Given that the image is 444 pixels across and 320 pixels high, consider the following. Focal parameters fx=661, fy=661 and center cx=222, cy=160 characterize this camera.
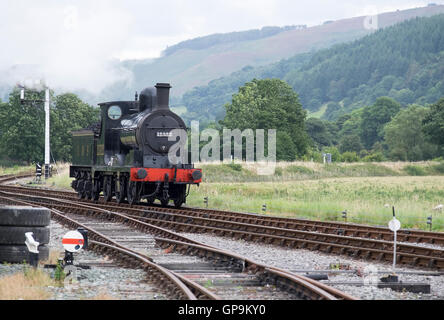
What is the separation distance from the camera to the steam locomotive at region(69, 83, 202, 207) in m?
24.3

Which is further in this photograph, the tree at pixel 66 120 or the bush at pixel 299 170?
the tree at pixel 66 120

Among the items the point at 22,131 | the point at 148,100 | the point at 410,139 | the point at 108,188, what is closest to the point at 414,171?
the point at 410,139

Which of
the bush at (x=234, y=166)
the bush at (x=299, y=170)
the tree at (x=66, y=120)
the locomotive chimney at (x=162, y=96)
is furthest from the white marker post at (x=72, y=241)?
the tree at (x=66, y=120)

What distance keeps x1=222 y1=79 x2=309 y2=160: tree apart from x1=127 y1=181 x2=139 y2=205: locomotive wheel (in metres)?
54.3

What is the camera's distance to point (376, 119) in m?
148

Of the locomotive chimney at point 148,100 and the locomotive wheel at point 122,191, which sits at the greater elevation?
the locomotive chimney at point 148,100

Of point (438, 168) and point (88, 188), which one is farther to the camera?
point (438, 168)

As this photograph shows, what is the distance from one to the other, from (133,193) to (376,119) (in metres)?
129

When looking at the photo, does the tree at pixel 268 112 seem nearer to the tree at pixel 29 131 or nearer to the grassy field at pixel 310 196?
the tree at pixel 29 131

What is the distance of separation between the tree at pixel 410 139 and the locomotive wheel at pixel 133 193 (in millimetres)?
81537

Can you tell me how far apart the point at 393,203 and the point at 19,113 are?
206 ft

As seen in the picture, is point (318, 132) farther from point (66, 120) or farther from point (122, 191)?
point (122, 191)

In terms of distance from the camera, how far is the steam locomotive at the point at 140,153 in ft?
79.6
